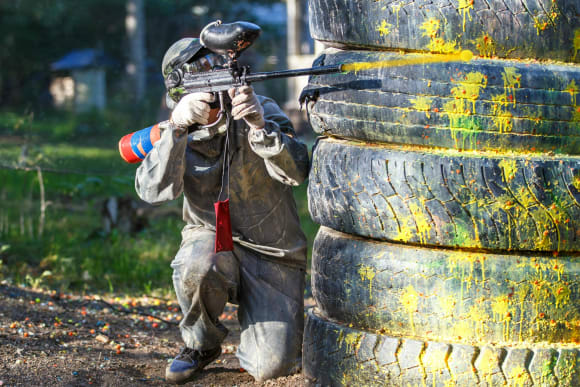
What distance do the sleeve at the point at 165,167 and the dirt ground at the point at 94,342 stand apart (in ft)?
2.80

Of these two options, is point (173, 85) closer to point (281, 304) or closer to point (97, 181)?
point (281, 304)

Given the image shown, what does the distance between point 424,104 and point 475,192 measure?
341 millimetres

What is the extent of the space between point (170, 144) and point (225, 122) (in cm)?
28

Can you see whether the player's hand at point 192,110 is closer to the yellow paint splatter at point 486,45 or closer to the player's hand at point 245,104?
the player's hand at point 245,104

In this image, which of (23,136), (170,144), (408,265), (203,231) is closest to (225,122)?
A: (170,144)

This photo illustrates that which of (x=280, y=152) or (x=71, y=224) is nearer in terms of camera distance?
(x=280, y=152)

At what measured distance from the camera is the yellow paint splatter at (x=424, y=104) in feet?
8.70

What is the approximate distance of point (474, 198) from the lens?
2613 mm

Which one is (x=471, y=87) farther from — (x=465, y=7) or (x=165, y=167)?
(x=165, y=167)

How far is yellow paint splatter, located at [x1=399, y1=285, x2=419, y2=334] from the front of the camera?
270cm

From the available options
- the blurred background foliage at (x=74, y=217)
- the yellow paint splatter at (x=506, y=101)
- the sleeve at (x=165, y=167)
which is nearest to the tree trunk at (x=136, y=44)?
the blurred background foliage at (x=74, y=217)

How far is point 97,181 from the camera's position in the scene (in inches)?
264

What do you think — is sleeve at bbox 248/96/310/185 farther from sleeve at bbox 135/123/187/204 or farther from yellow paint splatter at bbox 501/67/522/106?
yellow paint splatter at bbox 501/67/522/106

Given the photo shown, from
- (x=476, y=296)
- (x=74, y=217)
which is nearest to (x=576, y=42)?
(x=476, y=296)
